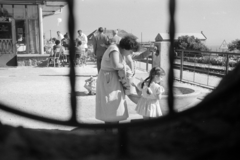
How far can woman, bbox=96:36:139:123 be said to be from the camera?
4.02m

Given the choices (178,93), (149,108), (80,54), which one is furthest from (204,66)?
(80,54)

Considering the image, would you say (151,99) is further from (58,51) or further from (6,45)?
(6,45)

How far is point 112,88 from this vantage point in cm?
403

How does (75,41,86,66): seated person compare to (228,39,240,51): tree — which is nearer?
(75,41,86,66): seated person

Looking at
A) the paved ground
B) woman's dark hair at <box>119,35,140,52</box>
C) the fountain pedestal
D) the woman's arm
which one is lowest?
the paved ground

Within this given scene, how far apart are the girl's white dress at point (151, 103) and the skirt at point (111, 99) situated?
0.41 metres

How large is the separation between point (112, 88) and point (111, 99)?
152 mm

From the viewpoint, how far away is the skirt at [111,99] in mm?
4020

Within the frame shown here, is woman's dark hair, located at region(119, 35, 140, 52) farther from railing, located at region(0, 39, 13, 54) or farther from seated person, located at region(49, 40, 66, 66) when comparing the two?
railing, located at region(0, 39, 13, 54)

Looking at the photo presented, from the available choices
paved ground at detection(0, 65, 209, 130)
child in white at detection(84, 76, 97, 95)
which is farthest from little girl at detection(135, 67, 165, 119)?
child in white at detection(84, 76, 97, 95)

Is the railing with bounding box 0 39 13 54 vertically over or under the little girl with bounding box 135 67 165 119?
over

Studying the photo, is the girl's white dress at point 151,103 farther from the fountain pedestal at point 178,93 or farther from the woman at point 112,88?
the woman at point 112,88

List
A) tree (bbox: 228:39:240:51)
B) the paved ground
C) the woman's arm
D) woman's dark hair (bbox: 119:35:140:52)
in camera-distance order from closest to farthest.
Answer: the woman's arm, woman's dark hair (bbox: 119:35:140:52), the paved ground, tree (bbox: 228:39:240:51)

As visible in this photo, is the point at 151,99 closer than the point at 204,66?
Yes
